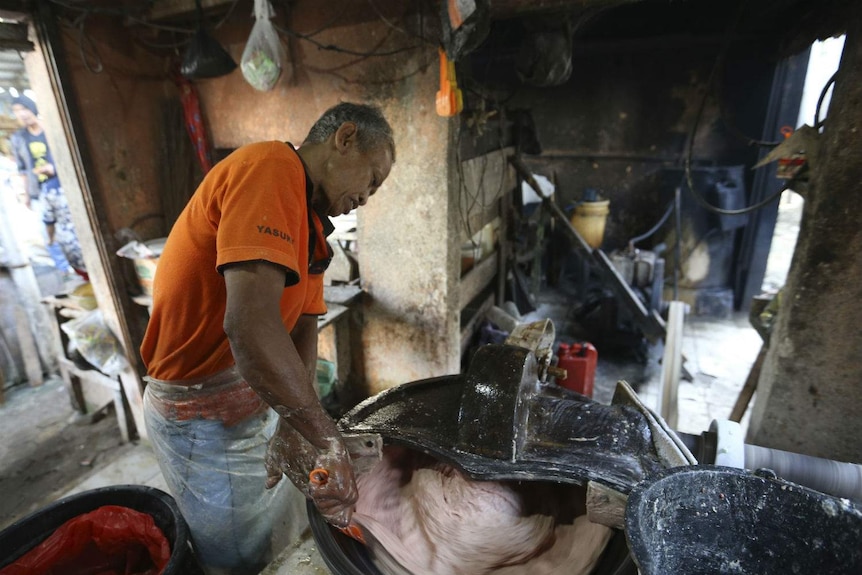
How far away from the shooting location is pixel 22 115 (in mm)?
5492

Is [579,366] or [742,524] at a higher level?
[742,524]

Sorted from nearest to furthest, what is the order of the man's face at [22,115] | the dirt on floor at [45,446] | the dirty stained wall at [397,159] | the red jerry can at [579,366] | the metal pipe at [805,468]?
the metal pipe at [805,468]
the dirty stained wall at [397,159]
the dirt on floor at [45,446]
the red jerry can at [579,366]
the man's face at [22,115]

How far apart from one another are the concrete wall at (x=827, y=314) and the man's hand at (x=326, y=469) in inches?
95.6

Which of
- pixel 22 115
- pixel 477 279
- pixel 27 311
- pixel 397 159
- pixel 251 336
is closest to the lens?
pixel 251 336

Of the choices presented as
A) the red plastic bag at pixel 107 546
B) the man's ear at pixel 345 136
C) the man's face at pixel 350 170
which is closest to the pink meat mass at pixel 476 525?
the man's face at pixel 350 170

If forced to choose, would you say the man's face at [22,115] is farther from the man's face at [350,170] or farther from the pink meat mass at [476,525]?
the pink meat mass at [476,525]

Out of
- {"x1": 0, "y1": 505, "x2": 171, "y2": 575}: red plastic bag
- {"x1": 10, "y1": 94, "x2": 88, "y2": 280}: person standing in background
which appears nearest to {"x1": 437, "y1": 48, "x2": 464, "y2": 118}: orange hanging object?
{"x1": 0, "y1": 505, "x2": 171, "y2": 575}: red plastic bag

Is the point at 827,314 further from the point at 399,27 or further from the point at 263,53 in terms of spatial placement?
the point at 263,53

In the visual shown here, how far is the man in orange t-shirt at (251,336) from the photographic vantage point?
1.26 metres

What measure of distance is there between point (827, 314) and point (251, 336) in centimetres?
271

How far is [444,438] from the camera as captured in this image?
4.70 ft

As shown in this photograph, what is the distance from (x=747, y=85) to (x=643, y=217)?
2.20m

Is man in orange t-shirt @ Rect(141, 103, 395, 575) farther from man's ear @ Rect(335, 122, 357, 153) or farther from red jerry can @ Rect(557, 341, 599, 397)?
red jerry can @ Rect(557, 341, 599, 397)

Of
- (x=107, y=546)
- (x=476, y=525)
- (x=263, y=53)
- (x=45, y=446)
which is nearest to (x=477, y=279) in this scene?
(x=263, y=53)
